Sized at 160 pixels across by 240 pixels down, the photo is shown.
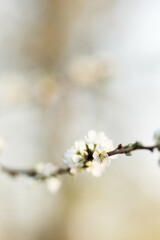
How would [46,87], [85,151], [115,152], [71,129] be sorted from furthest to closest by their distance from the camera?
[71,129], [46,87], [85,151], [115,152]

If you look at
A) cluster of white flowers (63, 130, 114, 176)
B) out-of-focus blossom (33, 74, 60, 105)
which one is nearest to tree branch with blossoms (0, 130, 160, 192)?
cluster of white flowers (63, 130, 114, 176)

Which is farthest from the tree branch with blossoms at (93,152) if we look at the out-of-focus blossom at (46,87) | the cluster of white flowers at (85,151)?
the out-of-focus blossom at (46,87)

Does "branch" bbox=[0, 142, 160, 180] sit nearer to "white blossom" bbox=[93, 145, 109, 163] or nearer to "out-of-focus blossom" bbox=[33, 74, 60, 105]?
"white blossom" bbox=[93, 145, 109, 163]

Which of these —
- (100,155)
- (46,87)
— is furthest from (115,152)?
A: (46,87)

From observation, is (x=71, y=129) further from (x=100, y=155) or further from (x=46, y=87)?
(x=100, y=155)

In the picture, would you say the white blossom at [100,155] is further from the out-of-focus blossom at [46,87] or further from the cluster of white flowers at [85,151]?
the out-of-focus blossom at [46,87]

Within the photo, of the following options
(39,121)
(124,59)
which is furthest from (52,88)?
(39,121)

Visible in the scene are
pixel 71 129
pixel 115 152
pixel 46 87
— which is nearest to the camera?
pixel 115 152

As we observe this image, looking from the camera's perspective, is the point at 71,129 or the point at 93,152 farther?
the point at 71,129

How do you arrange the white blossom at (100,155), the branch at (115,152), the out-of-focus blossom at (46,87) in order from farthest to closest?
the out-of-focus blossom at (46,87) < the white blossom at (100,155) < the branch at (115,152)
